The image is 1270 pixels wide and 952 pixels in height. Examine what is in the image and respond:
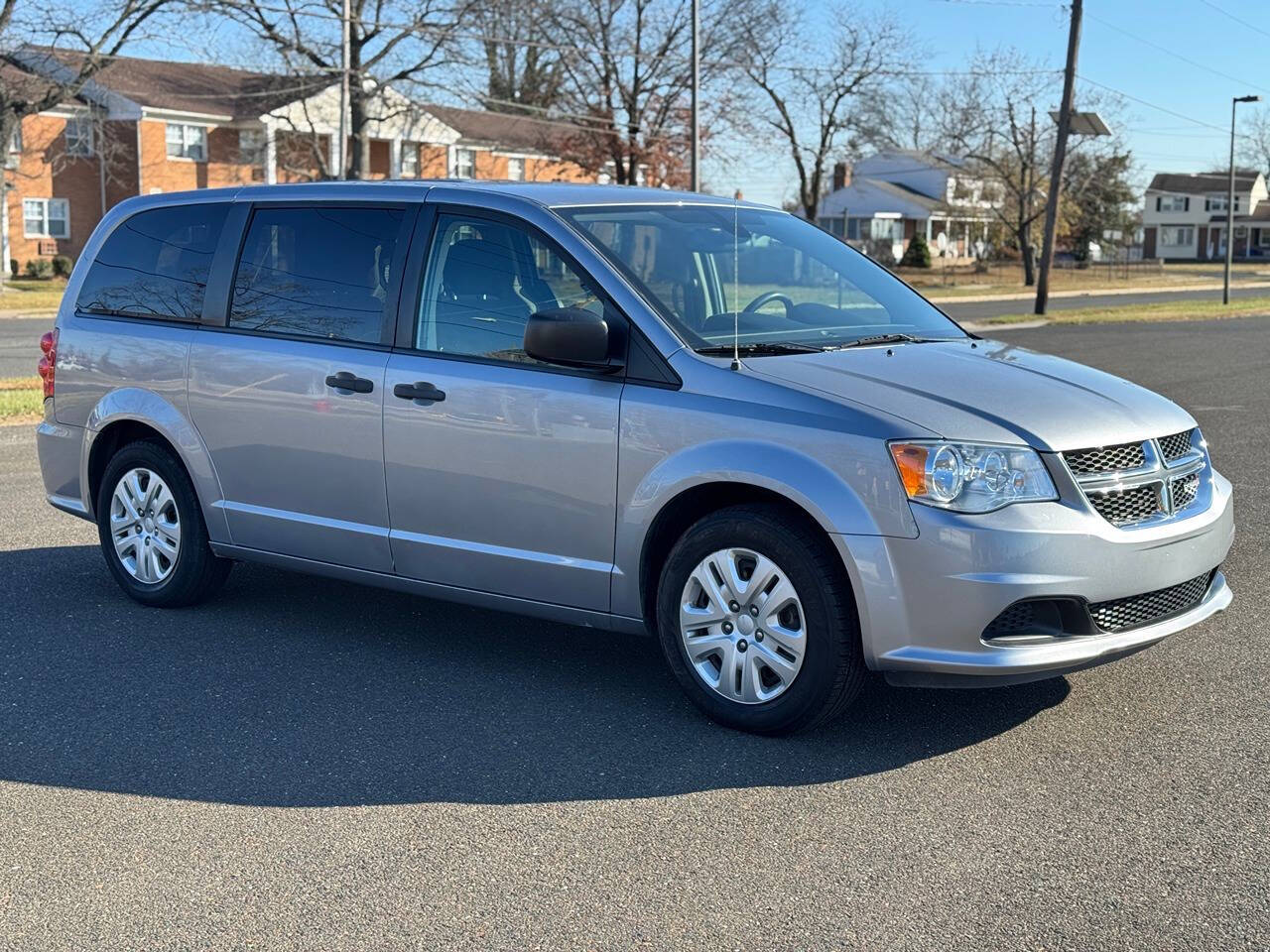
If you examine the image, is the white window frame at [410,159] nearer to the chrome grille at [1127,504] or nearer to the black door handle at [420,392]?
the black door handle at [420,392]

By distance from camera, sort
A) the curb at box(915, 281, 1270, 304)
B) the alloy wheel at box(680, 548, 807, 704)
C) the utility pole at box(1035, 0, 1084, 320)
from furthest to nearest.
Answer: the curb at box(915, 281, 1270, 304) < the utility pole at box(1035, 0, 1084, 320) < the alloy wheel at box(680, 548, 807, 704)

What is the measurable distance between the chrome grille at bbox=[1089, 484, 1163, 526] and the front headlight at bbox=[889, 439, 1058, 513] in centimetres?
21

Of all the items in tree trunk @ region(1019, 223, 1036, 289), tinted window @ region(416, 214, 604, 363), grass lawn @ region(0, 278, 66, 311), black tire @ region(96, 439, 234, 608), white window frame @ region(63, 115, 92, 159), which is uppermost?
white window frame @ region(63, 115, 92, 159)

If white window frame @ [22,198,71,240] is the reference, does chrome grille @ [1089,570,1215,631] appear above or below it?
below

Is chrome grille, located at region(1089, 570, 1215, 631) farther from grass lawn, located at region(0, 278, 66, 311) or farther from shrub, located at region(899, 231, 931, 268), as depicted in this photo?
shrub, located at region(899, 231, 931, 268)

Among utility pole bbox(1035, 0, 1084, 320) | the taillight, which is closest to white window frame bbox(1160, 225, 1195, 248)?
utility pole bbox(1035, 0, 1084, 320)

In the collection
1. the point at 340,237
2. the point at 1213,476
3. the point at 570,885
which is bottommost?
the point at 570,885

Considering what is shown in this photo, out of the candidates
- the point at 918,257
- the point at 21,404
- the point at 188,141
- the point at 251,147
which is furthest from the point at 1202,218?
the point at 21,404

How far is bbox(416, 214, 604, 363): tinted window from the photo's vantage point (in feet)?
18.0

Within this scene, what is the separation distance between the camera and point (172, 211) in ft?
22.7

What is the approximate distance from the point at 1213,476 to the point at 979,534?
145 cm

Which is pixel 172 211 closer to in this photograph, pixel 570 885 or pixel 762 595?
pixel 762 595

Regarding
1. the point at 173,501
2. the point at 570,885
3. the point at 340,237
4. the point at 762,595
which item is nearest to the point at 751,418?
the point at 762,595

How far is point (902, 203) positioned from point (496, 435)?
88661 mm
